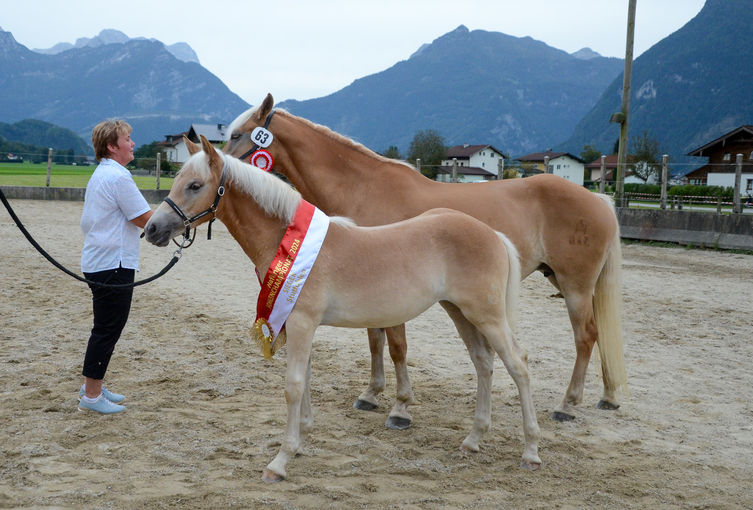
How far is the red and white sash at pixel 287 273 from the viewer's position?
3.25m

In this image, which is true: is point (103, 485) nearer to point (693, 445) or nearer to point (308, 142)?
point (308, 142)

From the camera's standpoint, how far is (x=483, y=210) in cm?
459

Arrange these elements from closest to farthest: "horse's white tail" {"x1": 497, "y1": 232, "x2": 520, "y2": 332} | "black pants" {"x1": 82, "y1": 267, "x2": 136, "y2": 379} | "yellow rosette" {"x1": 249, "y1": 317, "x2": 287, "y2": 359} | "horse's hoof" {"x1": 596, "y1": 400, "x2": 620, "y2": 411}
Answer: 1. "yellow rosette" {"x1": 249, "y1": 317, "x2": 287, "y2": 359}
2. "horse's white tail" {"x1": 497, "y1": 232, "x2": 520, "y2": 332}
3. "black pants" {"x1": 82, "y1": 267, "x2": 136, "y2": 379}
4. "horse's hoof" {"x1": 596, "y1": 400, "x2": 620, "y2": 411}

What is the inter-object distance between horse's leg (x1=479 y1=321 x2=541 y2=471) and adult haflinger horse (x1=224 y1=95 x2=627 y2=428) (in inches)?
36.0

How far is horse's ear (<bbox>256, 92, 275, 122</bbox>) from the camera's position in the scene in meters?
4.39

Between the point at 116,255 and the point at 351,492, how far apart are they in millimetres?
2173

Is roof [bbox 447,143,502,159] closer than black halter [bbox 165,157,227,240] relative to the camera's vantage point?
No

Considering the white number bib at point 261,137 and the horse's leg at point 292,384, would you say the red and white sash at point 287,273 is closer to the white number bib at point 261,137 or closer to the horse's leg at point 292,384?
the horse's leg at point 292,384

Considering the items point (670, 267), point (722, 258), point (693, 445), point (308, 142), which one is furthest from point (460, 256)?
point (722, 258)

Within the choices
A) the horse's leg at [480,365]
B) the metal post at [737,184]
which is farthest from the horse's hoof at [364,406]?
the metal post at [737,184]

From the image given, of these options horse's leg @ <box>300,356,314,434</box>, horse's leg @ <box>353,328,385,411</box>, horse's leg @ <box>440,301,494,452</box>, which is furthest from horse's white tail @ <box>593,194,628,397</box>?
horse's leg @ <box>300,356,314,434</box>

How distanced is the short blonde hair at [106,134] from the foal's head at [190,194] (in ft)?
2.92

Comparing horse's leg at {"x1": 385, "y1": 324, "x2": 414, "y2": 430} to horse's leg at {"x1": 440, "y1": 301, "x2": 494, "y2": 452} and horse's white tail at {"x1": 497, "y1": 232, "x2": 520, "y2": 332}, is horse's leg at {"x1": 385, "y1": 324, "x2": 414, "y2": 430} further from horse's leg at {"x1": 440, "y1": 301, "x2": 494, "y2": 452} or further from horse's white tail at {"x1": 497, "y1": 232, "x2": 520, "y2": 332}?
horse's white tail at {"x1": 497, "y1": 232, "x2": 520, "y2": 332}

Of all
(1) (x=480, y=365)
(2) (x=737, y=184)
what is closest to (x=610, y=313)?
(1) (x=480, y=365)
